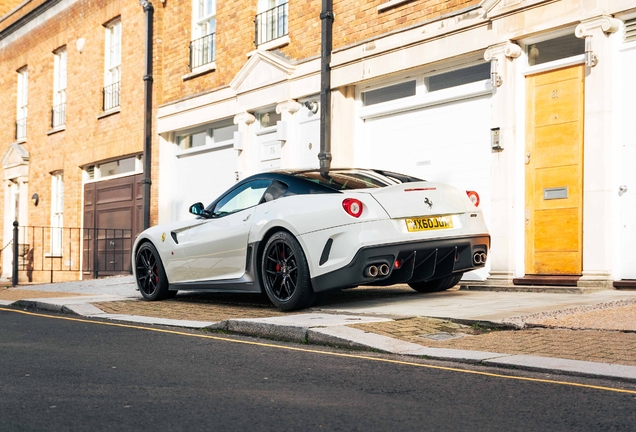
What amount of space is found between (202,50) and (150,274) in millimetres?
8733

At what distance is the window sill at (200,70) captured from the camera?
18.5 m

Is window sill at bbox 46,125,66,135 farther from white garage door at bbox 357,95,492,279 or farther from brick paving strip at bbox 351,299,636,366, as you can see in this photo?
brick paving strip at bbox 351,299,636,366

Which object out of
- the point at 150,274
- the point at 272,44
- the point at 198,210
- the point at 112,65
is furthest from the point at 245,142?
the point at 198,210

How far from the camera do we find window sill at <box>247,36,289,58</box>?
16417 millimetres

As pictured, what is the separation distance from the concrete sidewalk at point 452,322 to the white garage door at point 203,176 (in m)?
7.37

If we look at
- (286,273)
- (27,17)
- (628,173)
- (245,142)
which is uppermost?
(27,17)

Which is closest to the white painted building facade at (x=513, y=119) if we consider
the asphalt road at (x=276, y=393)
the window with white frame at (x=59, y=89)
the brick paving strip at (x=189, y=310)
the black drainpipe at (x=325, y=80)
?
the black drainpipe at (x=325, y=80)

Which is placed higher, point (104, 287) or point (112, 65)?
point (112, 65)

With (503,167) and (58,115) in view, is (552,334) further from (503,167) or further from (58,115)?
(58,115)

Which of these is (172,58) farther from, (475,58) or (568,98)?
(568,98)

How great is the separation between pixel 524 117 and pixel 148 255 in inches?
201

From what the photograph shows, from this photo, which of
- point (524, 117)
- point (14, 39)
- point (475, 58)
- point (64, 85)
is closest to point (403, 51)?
point (475, 58)

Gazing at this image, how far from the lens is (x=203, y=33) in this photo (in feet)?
Result: 63.1

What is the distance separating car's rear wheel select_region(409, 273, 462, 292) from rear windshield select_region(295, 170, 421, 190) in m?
1.34
